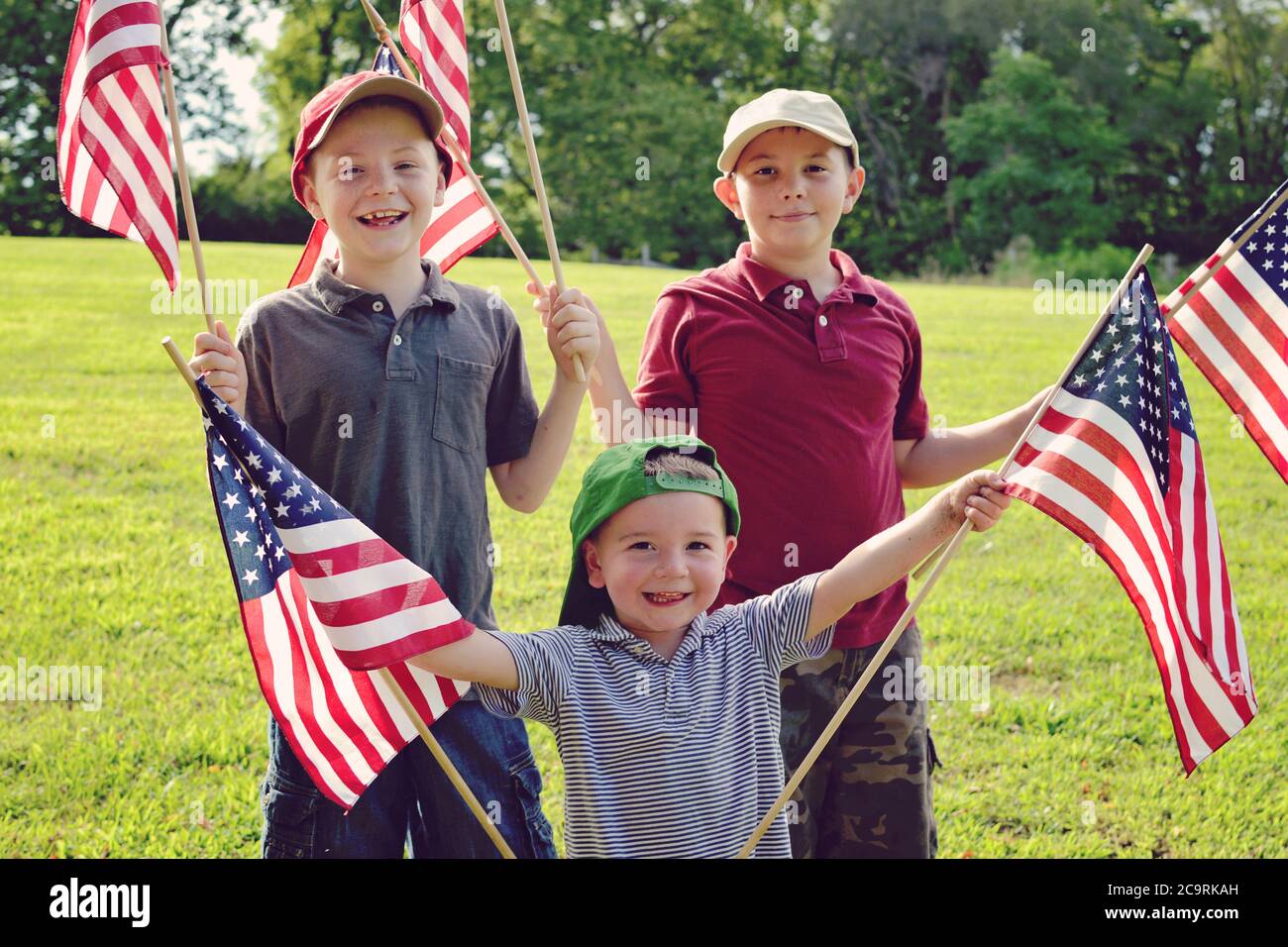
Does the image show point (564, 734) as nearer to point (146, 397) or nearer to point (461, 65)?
point (461, 65)

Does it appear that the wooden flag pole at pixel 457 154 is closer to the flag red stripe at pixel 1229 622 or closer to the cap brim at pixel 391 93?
the cap brim at pixel 391 93

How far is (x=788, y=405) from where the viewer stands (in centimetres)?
281

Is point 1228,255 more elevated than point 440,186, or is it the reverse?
point 440,186

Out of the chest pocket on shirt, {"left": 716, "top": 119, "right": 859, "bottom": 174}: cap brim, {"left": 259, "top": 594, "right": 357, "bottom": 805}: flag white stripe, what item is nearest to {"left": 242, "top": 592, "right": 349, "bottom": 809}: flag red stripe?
{"left": 259, "top": 594, "right": 357, "bottom": 805}: flag white stripe

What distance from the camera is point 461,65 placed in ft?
11.1

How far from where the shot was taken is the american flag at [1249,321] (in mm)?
2848

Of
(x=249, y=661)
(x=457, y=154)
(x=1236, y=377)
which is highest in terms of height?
(x=457, y=154)

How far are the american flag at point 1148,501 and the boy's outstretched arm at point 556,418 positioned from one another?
2.93 ft

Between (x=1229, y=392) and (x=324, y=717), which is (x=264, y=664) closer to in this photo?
(x=324, y=717)

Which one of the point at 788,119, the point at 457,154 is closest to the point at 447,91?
the point at 457,154

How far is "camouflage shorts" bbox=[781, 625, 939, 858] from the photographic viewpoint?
283 cm

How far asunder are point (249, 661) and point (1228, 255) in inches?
159

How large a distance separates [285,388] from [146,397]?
Answer: 8541 mm
